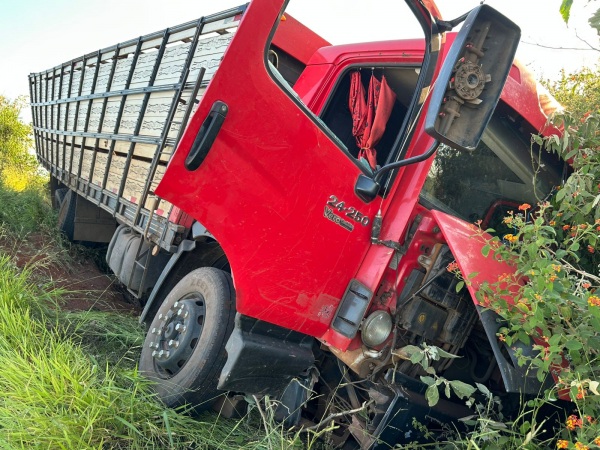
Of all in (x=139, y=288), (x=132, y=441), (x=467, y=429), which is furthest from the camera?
(x=139, y=288)

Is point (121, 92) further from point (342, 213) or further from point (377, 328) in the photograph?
point (377, 328)

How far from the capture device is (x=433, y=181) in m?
2.53

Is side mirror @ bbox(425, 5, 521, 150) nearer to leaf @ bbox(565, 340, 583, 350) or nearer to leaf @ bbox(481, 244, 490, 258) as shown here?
leaf @ bbox(481, 244, 490, 258)

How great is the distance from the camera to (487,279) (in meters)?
2.15

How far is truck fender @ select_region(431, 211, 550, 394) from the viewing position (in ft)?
6.46

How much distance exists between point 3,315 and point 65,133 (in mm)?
3393

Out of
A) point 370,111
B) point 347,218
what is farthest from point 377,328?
point 370,111

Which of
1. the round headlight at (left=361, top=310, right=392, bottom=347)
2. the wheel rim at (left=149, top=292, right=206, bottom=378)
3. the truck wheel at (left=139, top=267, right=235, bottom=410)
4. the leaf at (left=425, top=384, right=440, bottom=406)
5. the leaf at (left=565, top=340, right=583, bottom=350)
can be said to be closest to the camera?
the leaf at (left=565, top=340, right=583, bottom=350)

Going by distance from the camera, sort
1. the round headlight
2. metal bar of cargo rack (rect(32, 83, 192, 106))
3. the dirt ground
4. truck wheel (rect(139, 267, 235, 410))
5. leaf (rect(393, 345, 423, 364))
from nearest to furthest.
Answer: leaf (rect(393, 345, 423, 364)) → the round headlight → truck wheel (rect(139, 267, 235, 410)) → metal bar of cargo rack (rect(32, 83, 192, 106)) → the dirt ground

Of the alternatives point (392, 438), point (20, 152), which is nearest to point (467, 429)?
point (392, 438)

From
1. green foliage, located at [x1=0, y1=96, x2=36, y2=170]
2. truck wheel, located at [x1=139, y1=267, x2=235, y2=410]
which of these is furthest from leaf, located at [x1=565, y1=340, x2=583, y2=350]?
green foliage, located at [x1=0, y1=96, x2=36, y2=170]

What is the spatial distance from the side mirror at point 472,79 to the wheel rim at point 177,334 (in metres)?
1.51

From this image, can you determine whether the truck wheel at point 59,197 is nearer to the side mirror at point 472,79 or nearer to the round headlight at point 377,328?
the round headlight at point 377,328

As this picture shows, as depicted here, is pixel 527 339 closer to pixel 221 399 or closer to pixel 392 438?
pixel 392 438
